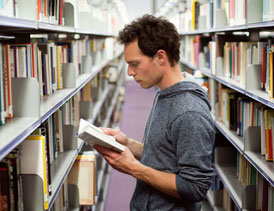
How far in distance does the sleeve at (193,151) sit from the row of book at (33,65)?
0.71 m

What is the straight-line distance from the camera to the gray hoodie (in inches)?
63.9

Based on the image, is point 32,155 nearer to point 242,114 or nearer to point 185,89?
point 185,89

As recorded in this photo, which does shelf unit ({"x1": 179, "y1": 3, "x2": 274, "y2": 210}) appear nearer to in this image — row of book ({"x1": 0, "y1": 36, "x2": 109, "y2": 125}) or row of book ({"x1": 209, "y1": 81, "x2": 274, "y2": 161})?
row of book ({"x1": 209, "y1": 81, "x2": 274, "y2": 161})

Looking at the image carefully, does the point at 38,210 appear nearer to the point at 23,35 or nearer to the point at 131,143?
the point at 131,143

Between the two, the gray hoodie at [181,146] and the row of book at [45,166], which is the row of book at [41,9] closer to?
the row of book at [45,166]

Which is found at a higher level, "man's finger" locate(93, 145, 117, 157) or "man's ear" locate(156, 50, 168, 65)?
"man's ear" locate(156, 50, 168, 65)

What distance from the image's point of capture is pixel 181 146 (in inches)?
64.4

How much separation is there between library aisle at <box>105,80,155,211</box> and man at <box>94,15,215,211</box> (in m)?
2.34

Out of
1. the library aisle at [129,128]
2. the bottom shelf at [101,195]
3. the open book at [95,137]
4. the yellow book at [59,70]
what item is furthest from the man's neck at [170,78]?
the library aisle at [129,128]

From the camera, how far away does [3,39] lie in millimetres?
2053

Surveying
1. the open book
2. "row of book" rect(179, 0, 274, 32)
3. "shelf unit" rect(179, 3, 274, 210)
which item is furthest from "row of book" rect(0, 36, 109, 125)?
"row of book" rect(179, 0, 274, 32)

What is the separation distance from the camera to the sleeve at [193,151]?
1.62 m

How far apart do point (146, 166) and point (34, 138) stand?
1.70 ft

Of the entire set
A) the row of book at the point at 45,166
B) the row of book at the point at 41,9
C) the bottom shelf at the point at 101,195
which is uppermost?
the row of book at the point at 41,9
